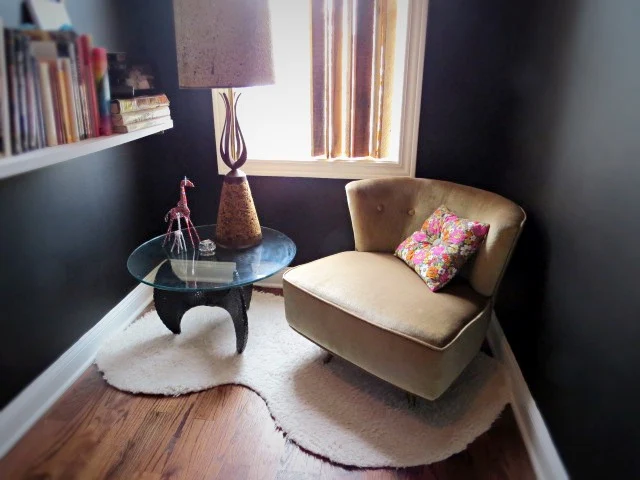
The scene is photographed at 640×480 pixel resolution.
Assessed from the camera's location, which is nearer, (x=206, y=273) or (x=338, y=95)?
(x=206, y=273)

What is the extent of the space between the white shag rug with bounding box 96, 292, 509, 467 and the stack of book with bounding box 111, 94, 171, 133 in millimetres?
995

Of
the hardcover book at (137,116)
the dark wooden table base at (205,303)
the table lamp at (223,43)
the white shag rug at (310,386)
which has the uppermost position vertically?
the table lamp at (223,43)

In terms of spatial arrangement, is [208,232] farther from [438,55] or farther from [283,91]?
[438,55]

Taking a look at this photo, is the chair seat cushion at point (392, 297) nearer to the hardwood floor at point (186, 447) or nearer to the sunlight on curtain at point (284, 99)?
the hardwood floor at point (186, 447)

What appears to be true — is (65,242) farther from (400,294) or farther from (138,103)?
(400,294)

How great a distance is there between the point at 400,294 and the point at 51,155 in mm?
1312

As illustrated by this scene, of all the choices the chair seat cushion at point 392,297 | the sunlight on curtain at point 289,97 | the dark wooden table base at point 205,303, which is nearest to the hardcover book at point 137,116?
the sunlight on curtain at point 289,97

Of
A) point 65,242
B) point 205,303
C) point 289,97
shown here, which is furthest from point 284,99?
point 65,242

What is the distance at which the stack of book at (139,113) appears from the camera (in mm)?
1833

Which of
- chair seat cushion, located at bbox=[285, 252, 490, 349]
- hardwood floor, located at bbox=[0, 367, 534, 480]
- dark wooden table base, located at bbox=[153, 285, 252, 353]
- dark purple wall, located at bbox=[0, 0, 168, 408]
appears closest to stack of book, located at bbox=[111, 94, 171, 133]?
dark purple wall, located at bbox=[0, 0, 168, 408]

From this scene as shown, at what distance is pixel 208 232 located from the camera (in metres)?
2.34

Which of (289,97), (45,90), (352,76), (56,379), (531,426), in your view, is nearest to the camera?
(45,90)

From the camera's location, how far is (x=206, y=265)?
1.99 m

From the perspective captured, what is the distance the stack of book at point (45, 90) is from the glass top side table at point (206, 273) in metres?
0.60
